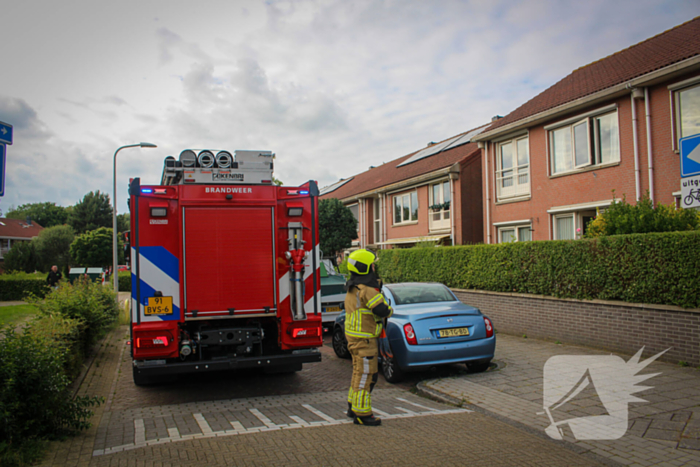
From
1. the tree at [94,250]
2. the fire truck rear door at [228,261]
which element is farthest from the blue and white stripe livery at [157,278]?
the tree at [94,250]

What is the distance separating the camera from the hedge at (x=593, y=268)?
7.68 metres

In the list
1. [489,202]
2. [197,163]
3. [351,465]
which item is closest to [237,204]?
[197,163]

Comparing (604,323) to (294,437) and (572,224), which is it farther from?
(572,224)

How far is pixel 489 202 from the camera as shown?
62.8 ft

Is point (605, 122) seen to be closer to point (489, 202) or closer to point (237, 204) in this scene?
point (489, 202)

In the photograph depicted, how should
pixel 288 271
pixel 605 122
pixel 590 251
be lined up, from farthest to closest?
pixel 605 122 < pixel 590 251 < pixel 288 271

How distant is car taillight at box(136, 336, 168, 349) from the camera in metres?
6.06

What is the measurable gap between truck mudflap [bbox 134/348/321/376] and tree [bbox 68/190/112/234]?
6165 cm

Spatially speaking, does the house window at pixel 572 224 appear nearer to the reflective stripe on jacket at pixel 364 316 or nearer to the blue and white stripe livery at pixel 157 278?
the reflective stripe on jacket at pixel 364 316

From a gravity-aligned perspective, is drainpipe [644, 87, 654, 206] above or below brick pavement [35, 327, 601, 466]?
above

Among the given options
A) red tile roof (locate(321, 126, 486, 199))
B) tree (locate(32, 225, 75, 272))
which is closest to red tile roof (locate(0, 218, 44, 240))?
tree (locate(32, 225, 75, 272))

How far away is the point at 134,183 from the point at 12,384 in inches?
107

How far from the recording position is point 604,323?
29.5 feet

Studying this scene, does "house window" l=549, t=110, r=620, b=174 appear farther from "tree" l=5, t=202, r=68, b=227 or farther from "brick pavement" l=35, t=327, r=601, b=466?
"tree" l=5, t=202, r=68, b=227
